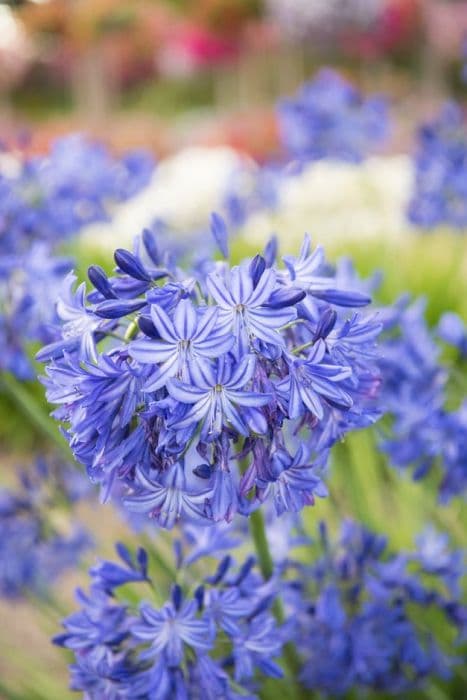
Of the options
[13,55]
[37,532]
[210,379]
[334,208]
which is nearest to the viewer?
[210,379]

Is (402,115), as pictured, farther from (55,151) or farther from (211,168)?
(55,151)

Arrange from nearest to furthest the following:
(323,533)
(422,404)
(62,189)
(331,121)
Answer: (323,533) < (422,404) < (62,189) < (331,121)

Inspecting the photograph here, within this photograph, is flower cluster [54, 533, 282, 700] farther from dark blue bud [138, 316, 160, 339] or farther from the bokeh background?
the bokeh background

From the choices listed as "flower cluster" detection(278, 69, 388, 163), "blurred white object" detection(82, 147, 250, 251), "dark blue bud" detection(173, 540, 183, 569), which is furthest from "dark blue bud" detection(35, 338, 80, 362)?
"blurred white object" detection(82, 147, 250, 251)

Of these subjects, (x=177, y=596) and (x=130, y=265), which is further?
(x=177, y=596)

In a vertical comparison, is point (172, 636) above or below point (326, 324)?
below

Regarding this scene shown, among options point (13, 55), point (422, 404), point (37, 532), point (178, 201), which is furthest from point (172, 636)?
point (13, 55)

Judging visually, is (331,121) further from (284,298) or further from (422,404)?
(284,298)
